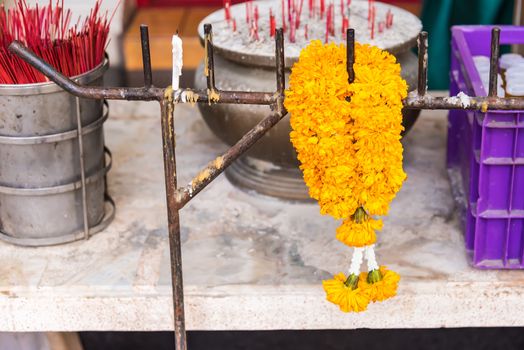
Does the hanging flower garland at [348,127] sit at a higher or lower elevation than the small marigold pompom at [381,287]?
higher

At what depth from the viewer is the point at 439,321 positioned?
1.94 m

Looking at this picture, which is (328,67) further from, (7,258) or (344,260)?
(7,258)

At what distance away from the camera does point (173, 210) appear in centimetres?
165

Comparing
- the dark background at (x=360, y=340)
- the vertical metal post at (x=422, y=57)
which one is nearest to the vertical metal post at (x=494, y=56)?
the vertical metal post at (x=422, y=57)

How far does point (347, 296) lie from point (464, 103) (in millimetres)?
425

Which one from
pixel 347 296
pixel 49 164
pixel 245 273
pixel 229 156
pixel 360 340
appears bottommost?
pixel 360 340

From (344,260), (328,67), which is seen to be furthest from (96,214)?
(328,67)

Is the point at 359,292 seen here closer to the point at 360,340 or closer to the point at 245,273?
the point at 245,273

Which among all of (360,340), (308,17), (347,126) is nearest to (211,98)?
(347,126)

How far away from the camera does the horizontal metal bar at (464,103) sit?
5.19ft

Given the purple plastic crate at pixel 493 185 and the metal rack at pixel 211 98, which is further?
the purple plastic crate at pixel 493 185

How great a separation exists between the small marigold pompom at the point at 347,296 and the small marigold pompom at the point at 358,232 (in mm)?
94

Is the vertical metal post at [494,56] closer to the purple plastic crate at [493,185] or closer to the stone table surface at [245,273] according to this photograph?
the purple plastic crate at [493,185]

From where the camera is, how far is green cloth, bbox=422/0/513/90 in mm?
3207
